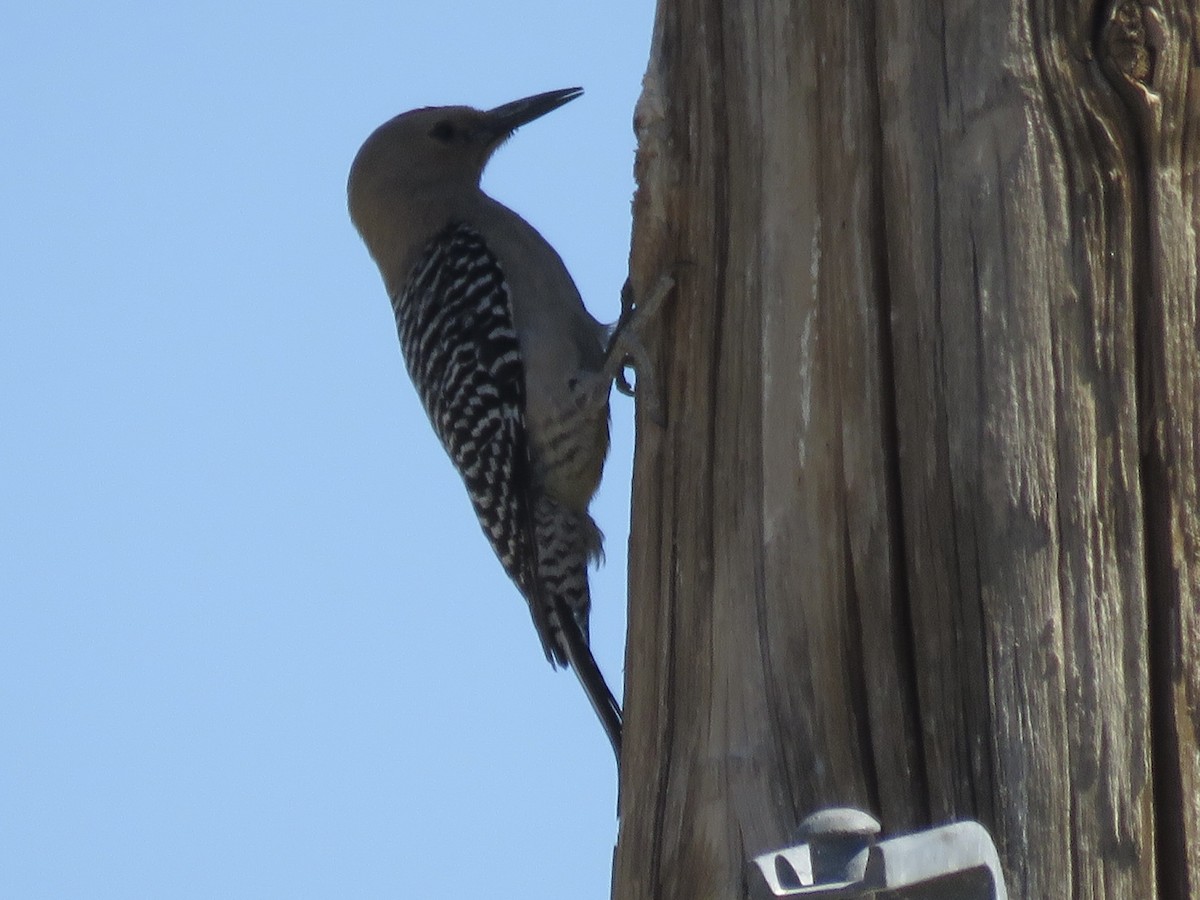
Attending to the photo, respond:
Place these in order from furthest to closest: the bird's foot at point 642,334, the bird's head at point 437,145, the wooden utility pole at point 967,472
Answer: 1. the bird's head at point 437,145
2. the bird's foot at point 642,334
3. the wooden utility pole at point 967,472

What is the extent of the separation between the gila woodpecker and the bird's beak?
24.3 inches

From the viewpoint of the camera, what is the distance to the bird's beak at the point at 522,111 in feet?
21.9

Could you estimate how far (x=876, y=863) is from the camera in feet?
6.00

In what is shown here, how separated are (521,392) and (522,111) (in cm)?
173

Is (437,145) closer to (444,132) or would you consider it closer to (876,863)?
(444,132)

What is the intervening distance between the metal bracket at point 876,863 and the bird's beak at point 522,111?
5.10m

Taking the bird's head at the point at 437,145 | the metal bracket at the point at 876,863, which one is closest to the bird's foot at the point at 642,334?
the metal bracket at the point at 876,863

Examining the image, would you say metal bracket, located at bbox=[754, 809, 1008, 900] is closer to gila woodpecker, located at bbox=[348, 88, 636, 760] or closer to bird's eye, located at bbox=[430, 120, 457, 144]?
gila woodpecker, located at bbox=[348, 88, 636, 760]

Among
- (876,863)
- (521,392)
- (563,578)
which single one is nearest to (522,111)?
(521,392)

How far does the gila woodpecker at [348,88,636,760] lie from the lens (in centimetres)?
530

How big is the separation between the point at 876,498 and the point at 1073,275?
1.40ft

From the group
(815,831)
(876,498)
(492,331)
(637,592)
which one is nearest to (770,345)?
(876,498)

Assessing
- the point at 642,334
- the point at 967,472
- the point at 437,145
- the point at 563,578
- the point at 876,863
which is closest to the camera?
the point at 876,863

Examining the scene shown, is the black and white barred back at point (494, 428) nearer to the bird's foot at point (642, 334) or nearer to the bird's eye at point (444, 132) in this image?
the bird's eye at point (444, 132)
